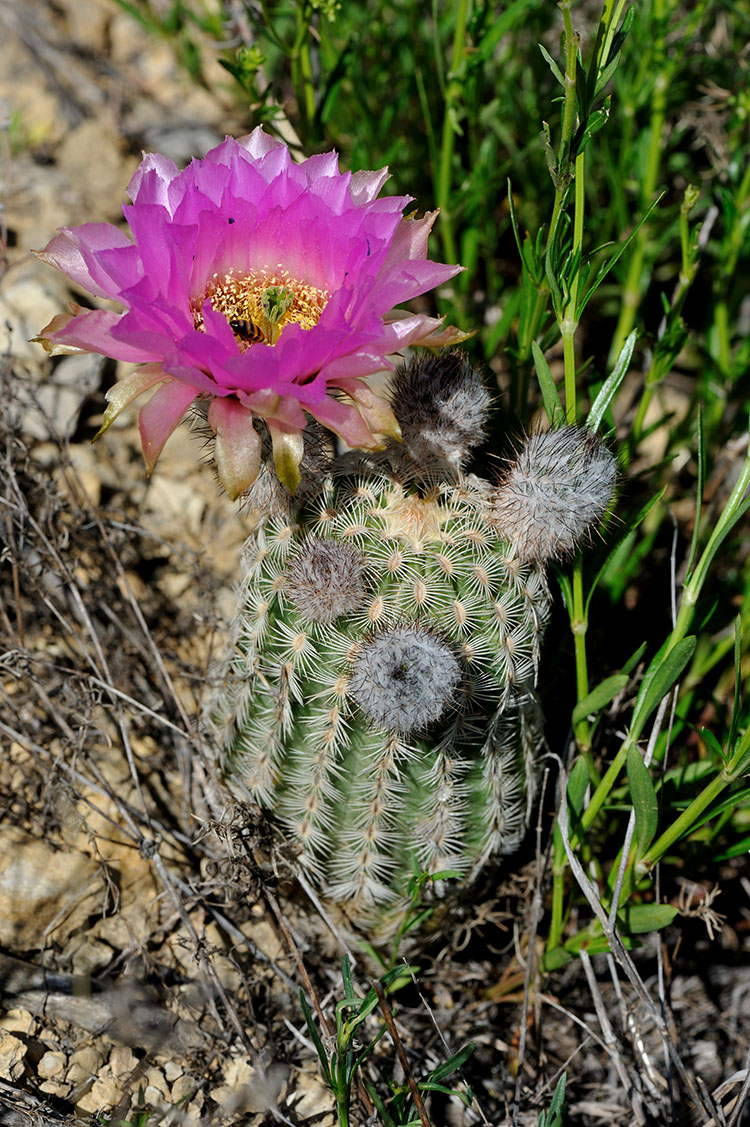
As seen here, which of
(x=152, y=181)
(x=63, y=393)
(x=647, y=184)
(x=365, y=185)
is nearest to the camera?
(x=152, y=181)

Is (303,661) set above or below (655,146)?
below

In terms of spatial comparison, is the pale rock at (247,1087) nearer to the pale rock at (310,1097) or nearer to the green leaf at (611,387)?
the pale rock at (310,1097)

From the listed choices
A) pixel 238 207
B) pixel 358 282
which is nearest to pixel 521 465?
pixel 358 282

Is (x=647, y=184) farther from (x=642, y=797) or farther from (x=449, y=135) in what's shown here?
(x=642, y=797)

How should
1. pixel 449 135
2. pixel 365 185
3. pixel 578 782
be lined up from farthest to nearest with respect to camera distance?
pixel 449 135, pixel 578 782, pixel 365 185

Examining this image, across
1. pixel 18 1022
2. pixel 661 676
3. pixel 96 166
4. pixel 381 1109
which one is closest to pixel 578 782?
pixel 661 676

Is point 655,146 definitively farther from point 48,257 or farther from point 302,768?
point 302,768

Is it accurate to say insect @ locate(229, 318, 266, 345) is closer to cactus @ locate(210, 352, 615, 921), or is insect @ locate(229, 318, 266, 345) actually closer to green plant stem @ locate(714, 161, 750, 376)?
cactus @ locate(210, 352, 615, 921)
